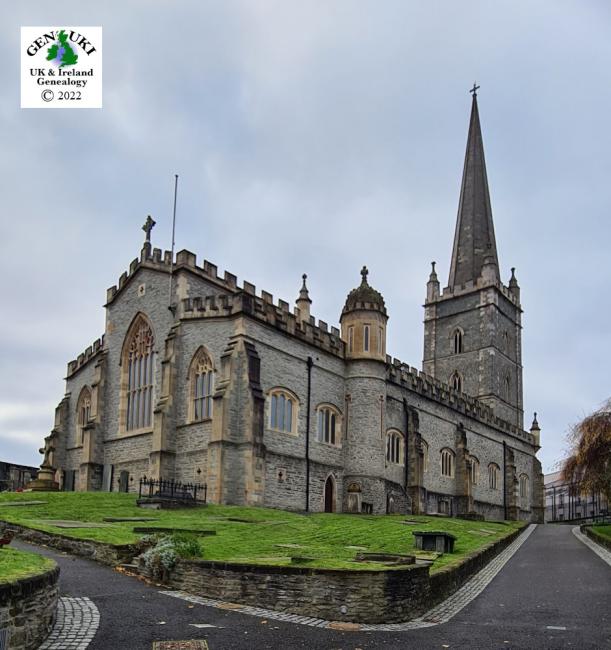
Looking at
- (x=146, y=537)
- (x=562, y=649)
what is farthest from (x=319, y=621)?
(x=146, y=537)

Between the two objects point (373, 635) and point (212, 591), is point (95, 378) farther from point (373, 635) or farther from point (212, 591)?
point (373, 635)

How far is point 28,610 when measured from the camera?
32.2ft

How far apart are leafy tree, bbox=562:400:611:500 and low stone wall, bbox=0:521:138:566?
20886 millimetres

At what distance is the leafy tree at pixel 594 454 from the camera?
100.0ft

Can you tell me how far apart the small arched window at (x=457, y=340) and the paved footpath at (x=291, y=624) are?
58.0 meters

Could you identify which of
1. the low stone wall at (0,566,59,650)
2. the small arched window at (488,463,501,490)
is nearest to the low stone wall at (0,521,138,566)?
the low stone wall at (0,566,59,650)

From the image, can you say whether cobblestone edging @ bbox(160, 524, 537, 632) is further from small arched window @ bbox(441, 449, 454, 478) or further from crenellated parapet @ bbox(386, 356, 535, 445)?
small arched window @ bbox(441, 449, 454, 478)

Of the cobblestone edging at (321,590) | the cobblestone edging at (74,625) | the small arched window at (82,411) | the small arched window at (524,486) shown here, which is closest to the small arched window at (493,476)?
the small arched window at (524,486)

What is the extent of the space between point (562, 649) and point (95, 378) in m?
35.2

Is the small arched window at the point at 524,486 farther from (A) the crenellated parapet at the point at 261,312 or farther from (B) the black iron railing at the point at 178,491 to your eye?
(B) the black iron railing at the point at 178,491

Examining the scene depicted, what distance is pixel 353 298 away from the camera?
42.0m

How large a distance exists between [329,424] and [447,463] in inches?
603

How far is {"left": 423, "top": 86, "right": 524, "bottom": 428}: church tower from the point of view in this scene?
236 feet

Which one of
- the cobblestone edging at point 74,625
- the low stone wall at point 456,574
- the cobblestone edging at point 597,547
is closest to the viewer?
the cobblestone edging at point 74,625
